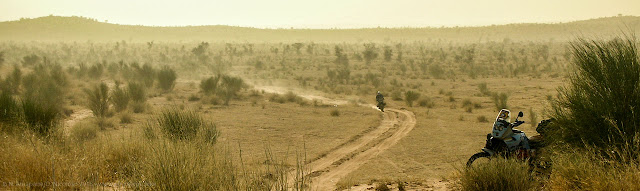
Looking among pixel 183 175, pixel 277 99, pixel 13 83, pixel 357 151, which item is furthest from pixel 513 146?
pixel 13 83

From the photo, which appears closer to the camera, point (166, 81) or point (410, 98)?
point (410, 98)

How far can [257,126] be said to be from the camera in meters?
19.1

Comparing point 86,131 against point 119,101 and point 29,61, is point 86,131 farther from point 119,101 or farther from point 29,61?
point 29,61

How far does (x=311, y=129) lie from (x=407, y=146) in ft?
13.7

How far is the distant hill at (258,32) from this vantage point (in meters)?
105

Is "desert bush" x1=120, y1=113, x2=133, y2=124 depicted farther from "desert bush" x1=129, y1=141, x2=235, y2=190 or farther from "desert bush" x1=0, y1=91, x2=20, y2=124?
"desert bush" x1=129, y1=141, x2=235, y2=190

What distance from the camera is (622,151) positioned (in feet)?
25.7

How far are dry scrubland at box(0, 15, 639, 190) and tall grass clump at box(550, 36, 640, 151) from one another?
13 cm

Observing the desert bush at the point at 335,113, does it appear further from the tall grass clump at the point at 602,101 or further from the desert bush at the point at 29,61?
the desert bush at the point at 29,61

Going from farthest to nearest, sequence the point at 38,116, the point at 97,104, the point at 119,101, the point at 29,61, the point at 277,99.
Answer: the point at 29,61 → the point at 277,99 → the point at 119,101 → the point at 97,104 → the point at 38,116

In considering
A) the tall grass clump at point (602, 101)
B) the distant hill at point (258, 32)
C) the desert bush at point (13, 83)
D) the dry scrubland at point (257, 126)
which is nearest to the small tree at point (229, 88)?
the dry scrubland at point (257, 126)

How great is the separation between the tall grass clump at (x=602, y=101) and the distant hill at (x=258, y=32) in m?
95.4

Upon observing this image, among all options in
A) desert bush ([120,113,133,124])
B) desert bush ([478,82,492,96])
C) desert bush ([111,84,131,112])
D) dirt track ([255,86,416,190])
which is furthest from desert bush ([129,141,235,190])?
desert bush ([478,82,492,96])

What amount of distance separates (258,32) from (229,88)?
99.3m
